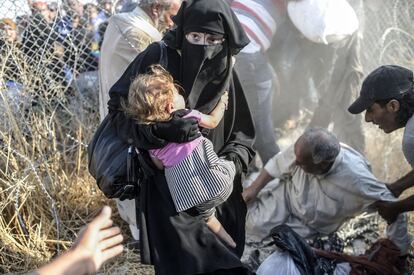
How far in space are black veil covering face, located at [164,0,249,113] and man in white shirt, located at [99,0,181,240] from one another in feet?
3.80

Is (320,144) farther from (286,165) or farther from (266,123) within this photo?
(266,123)

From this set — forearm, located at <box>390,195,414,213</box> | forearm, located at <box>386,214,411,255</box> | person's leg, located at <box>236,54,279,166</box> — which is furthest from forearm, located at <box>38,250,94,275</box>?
person's leg, located at <box>236,54,279,166</box>

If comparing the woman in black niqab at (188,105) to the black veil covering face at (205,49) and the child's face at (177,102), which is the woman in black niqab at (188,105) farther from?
the child's face at (177,102)

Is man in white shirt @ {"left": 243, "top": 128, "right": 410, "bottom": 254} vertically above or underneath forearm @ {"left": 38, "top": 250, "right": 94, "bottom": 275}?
underneath

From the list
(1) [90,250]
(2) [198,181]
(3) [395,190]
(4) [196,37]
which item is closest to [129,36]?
(4) [196,37]

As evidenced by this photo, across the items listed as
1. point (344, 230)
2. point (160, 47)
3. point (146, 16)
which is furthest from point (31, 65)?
point (344, 230)

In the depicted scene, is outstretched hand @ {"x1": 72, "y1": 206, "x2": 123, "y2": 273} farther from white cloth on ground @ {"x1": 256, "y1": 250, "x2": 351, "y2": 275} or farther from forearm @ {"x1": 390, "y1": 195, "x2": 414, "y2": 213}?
forearm @ {"x1": 390, "y1": 195, "x2": 414, "y2": 213}

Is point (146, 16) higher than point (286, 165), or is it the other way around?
point (146, 16)

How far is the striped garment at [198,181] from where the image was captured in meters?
2.43

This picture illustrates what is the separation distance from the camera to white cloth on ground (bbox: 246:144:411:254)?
3.63 meters

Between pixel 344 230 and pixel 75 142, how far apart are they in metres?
2.32

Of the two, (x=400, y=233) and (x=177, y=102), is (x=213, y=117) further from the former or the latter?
(x=400, y=233)

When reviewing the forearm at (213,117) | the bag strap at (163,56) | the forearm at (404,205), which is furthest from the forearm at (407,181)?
the bag strap at (163,56)

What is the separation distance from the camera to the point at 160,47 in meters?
2.68
